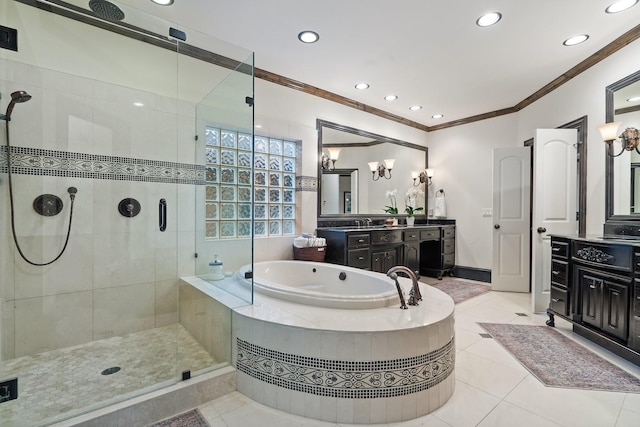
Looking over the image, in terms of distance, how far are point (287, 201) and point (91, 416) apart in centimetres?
251

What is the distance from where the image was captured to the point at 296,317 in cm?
179

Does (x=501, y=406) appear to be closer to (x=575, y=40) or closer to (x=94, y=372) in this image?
(x=94, y=372)

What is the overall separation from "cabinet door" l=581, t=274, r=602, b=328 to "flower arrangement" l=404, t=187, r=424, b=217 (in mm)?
2549

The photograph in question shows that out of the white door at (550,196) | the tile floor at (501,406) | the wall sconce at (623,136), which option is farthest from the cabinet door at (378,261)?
the wall sconce at (623,136)

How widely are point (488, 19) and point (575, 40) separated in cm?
98

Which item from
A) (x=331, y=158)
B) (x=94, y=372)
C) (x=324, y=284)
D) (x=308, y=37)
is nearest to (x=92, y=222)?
(x=94, y=372)

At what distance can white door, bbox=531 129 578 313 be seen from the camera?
129 inches

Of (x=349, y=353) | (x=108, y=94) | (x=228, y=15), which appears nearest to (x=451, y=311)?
(x=349, y=353)

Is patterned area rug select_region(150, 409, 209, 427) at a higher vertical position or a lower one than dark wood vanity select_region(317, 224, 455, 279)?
lower

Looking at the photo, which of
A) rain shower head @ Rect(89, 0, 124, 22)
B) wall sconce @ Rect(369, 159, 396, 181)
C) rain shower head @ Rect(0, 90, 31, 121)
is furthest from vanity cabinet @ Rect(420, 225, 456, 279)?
rain shower head @ Rect(0, 90, 31, 121)

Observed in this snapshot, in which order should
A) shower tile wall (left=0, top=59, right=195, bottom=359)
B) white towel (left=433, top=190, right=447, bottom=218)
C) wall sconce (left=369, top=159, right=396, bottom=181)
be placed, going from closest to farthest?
shower tile wall (left=0, top=59, right=195, bottom=359) < wall sconce (left=369, top=159, right=396, bottom=181) < white towel (left=433, top=190, right=447, bottom=218)

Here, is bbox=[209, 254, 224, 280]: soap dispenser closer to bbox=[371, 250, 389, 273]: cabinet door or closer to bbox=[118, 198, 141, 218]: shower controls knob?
bbox=[118, 198, 141, 218]: shower controls knob

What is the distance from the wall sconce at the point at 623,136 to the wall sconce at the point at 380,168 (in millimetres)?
2503

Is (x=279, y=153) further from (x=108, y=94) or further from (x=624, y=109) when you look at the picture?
(x=624, y=109)
